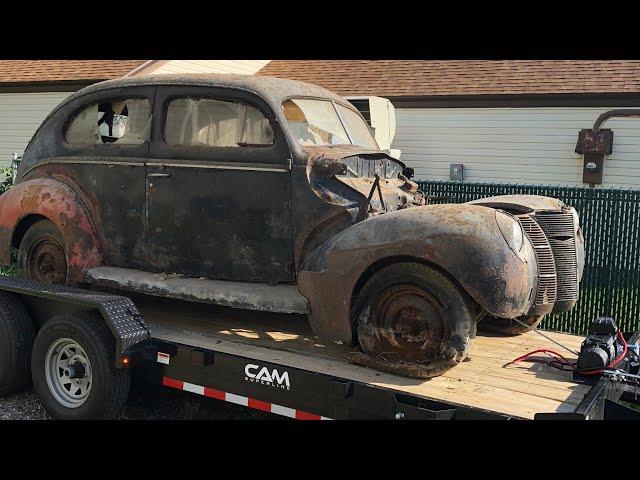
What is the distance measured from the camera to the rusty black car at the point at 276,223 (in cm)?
425

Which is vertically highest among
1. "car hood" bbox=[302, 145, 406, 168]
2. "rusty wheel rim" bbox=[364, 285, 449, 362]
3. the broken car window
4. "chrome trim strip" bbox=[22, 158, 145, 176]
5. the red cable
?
the broken car window

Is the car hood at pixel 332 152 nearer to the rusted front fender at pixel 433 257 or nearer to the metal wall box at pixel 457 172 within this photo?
the rusted front fender at pixel 433 257

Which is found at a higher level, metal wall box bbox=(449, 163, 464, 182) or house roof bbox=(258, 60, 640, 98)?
house roof bbox=(258, 60, 640, 98)

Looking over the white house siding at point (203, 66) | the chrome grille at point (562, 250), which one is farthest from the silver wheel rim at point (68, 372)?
the white house siding at point (203, 66)

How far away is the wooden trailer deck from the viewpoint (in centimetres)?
387

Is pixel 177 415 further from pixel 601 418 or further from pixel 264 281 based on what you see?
pixel 601 418

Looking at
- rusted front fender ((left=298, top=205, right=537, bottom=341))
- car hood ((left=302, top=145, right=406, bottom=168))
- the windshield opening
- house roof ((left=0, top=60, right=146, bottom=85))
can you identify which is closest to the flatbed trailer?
rusted front fender ((left=298, top=205, right=537, bottom=341))

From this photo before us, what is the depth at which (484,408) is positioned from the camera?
3627 millimetres

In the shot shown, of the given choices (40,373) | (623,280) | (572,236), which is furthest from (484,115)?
(40,373)

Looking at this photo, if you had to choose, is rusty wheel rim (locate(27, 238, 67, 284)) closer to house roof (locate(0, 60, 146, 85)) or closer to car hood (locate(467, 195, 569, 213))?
car hood (locate(467, 195, 569, 213))

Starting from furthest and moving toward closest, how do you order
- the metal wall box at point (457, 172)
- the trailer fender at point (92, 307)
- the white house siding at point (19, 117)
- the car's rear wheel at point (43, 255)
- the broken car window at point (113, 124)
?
the white house siding at point (19, 117) → the metal wall box at point (457, 172) → the car's rear wheel at point (43, 255) → the broken car window at point (113, 124) → the trailer fender at point (92, 307)

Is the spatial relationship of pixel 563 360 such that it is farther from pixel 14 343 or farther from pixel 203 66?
pixel 203 66

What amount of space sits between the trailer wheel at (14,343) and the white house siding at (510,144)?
11584mm

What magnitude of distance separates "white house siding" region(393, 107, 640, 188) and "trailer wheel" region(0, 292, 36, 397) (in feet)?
38.0
